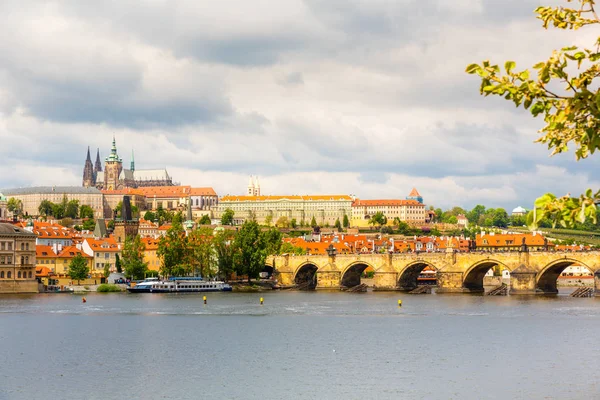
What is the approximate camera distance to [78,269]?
273 feet

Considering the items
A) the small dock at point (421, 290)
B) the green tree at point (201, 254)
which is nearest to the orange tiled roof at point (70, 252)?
the green tree at point (201, 254)

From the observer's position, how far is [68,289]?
81.2 metres

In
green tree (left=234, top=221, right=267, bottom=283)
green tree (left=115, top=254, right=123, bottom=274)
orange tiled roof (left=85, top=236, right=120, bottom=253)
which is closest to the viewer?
green tree (left=234, top=221, right=267, bottom=283)

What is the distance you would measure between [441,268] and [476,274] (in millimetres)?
3171

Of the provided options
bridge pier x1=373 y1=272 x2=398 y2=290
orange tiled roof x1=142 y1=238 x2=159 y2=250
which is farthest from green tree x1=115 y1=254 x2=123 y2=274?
bridge pier x1=373 y1=272 x2=398 y2=290

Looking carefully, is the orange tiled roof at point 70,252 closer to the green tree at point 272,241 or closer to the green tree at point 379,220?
the green tree at point 272,241

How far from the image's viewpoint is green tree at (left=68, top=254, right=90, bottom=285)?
273 feet

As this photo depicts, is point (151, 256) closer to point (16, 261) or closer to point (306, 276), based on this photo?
point (306, 276)

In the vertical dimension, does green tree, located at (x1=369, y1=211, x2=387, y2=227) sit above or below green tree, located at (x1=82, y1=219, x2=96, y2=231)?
above

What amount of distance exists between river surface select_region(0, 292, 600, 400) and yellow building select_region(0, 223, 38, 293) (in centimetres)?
1317

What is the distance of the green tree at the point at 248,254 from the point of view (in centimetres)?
8631

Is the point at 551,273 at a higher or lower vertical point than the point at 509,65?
lower

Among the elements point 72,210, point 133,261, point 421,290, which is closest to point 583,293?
point 421,290

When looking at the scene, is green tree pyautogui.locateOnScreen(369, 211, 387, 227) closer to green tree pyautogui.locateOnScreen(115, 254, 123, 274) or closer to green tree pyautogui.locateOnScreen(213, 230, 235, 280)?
green tree pyautogui.locateOnScreen(115, 254, 123, 274)
